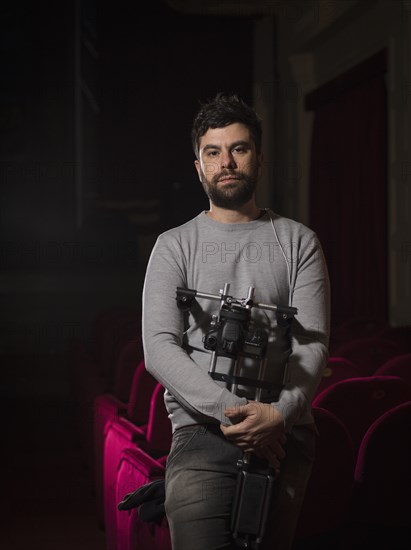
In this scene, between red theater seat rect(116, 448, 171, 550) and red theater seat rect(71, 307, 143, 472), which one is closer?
red theater seat rect(116, 448, 171, 550)

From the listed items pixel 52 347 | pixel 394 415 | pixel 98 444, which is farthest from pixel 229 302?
pixel 52 347

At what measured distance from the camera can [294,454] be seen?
1.40 m

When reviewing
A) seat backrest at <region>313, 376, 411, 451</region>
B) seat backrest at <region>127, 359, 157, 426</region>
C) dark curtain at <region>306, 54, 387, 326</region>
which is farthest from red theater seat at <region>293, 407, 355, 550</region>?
dark curtain at <region>306, 54, 387, 326</region>

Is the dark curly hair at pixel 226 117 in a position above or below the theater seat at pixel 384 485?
above

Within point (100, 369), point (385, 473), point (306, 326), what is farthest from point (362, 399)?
point (100, 369)

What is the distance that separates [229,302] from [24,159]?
7.30m

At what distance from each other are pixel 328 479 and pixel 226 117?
0.82 m

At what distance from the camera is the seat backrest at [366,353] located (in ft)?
9.03

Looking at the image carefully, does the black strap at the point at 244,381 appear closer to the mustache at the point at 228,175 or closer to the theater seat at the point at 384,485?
the mustache at the point at 228,175

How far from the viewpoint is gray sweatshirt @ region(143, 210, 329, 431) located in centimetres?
138

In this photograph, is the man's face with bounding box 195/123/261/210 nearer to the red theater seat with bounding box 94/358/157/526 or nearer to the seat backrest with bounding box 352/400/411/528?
the seat backrest with bounding box 352/400/411/528

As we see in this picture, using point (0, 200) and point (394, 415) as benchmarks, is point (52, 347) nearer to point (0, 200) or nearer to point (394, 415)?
point (0, 200)

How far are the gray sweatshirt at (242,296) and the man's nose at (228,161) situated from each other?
12cm

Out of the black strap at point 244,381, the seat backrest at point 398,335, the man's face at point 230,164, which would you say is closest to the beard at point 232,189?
the man's face at point 230,164
